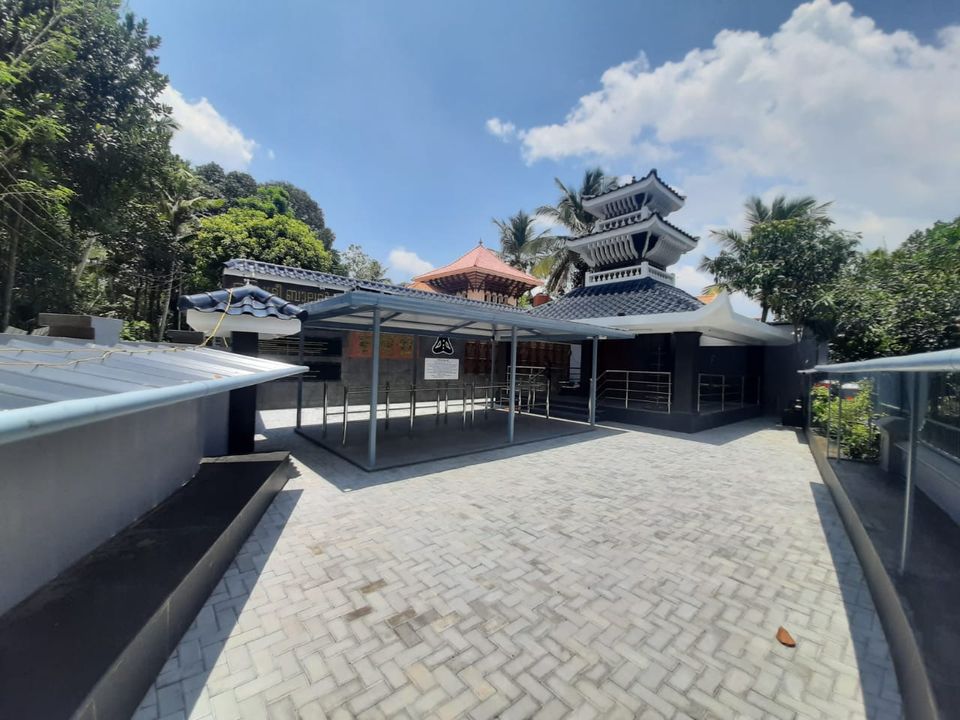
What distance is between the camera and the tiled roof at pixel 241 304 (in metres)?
5.40

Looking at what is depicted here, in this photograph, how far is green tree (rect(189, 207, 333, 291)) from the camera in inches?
557

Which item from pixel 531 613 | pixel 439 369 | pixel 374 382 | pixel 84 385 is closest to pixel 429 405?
pixel 439 369

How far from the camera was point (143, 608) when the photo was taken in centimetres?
218

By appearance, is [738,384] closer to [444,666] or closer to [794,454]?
[794,454]

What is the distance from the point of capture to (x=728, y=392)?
12.9 metres

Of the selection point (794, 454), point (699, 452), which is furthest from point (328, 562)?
point (794, 454)

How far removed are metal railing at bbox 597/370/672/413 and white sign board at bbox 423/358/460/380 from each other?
187 inches

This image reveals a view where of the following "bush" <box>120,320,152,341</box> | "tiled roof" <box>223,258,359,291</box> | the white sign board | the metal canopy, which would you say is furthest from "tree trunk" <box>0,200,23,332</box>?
the white sign board

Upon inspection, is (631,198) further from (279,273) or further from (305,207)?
(305,207)

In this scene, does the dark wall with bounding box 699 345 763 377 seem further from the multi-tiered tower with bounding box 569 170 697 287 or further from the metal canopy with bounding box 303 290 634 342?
the metal canopy with bounding box 303 290 634 342

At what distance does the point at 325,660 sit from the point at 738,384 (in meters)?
14.8

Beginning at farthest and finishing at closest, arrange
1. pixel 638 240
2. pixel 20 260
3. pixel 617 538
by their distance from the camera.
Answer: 1. pixel 638 240
2. pixel 20 260
3. pixel 617 538

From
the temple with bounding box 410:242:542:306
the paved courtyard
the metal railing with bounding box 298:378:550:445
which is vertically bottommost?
the paved courtyard

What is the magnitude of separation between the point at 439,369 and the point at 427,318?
1254 mm
